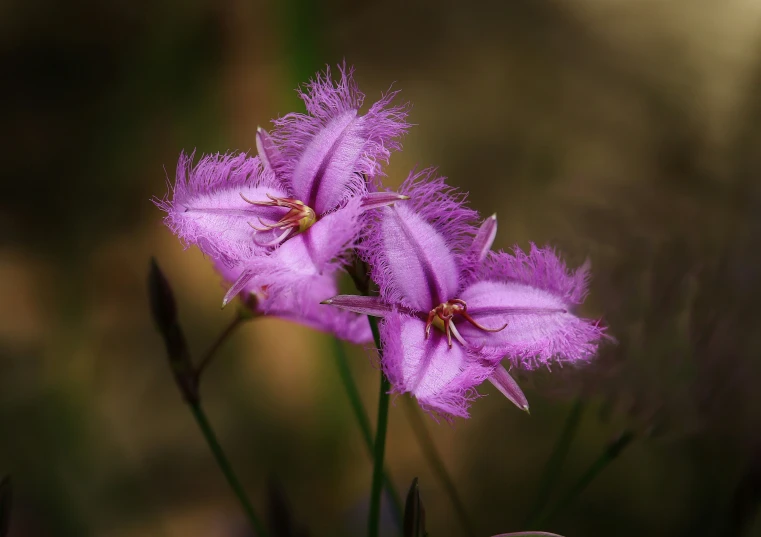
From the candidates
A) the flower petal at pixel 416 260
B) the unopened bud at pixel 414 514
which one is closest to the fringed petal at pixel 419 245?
the flower petal at pixel 416 260

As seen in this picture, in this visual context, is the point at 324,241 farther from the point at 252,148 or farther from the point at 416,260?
the point at 252,148

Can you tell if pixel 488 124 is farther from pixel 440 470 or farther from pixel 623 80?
pixel 440 470

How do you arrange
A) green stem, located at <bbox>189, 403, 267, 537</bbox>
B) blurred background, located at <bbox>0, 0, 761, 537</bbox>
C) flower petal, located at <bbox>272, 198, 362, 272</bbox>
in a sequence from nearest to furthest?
flower petal, located at <bbox>272, 198, 362, 272</bbox> → green stem, located at <bbox>189, 403, 267, 537</bbox> → blurred background, located at <bbox>0, 0, 761, 537</bbox>

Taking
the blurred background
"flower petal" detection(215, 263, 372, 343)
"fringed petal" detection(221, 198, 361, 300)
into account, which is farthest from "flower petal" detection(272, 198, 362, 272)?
the blurred background

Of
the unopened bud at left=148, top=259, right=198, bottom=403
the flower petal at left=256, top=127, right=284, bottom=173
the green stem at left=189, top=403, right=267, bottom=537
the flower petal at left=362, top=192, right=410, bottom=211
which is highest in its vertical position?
the flower petal at left=256, top=127, right=284, bottom=173

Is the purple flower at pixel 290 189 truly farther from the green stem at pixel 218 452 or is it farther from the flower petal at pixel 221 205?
the green stem at pixel 218 452

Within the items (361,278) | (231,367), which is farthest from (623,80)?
(361,278)

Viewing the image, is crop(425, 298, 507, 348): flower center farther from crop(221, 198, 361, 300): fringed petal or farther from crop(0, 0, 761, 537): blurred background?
crop(0, 0, 761, 537): blurred background
